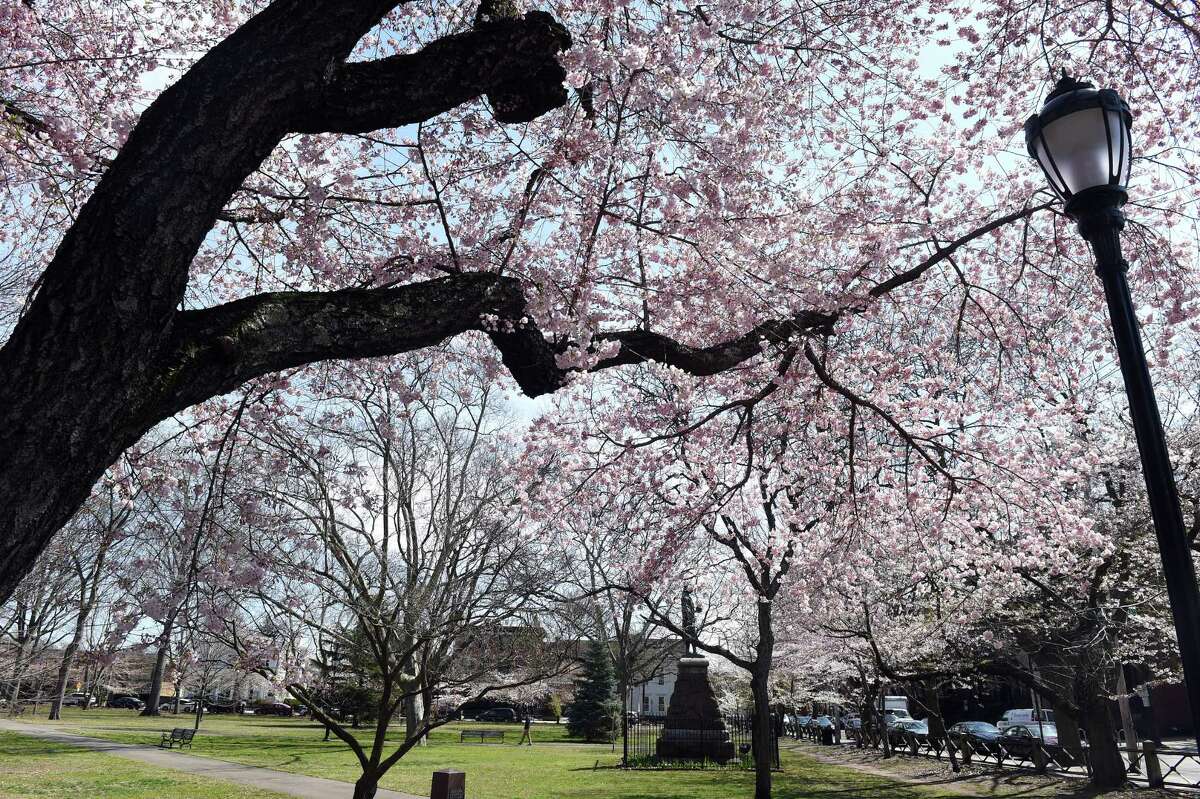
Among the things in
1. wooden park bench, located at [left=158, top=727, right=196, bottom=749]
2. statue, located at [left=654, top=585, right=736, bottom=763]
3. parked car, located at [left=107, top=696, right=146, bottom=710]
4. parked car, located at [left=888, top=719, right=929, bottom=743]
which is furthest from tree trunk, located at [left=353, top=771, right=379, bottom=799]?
parked car, located at [left=107, top=696, right=146, bottom=710]

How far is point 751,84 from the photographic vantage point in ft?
15.6

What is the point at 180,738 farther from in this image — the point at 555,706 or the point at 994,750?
Result: the point at 555,706

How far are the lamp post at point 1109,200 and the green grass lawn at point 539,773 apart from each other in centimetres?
1164

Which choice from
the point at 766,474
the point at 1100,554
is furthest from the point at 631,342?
the point at 1100,554

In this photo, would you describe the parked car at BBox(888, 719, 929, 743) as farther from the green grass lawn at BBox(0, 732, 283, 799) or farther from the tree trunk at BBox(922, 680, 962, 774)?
the green grass lawn at BBox(0, 732, 283, 799)

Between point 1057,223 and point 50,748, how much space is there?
22.3 meters

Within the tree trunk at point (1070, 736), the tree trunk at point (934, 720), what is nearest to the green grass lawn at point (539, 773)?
the tree trunk at point (934, 720)

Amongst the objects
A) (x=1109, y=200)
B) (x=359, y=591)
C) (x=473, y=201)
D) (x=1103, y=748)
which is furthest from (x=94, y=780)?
(x=1103, y=748)

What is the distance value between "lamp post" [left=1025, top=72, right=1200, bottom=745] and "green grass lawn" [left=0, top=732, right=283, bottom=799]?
41.7 feet

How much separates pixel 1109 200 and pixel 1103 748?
1406 cm

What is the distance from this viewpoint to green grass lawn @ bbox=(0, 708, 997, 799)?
12883 mm

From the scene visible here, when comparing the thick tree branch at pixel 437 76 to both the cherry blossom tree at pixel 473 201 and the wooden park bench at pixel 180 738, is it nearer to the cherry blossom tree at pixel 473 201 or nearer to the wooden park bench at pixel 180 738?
the cherry blossom tree at pixel 473 201

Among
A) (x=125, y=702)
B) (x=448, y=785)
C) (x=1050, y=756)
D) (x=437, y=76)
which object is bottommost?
(x=125, y=702)

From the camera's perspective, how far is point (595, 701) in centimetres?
3212
